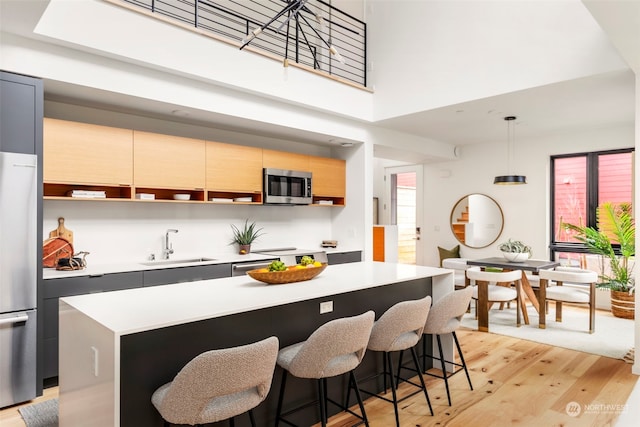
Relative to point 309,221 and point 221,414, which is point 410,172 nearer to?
point 309,221

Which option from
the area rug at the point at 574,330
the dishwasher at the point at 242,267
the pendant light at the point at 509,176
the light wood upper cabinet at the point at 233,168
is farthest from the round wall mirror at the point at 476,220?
the dishwasher at the point at 242,267

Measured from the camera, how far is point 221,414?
177 centimetres

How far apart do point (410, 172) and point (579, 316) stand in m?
3.92

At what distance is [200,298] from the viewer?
228 centimetres

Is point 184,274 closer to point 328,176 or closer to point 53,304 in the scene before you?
point 53,304

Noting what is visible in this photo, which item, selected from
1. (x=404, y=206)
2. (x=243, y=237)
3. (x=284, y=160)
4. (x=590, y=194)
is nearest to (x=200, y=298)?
(x=243, y=237)

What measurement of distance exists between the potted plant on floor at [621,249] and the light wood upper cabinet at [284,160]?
3.80m

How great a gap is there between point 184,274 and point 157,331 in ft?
6.79

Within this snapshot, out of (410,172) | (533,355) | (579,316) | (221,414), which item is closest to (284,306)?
(221,414)

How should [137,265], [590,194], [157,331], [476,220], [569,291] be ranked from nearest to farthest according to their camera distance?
[157,331] → [137,265] → [569,291] → [590,194] → [476,220]

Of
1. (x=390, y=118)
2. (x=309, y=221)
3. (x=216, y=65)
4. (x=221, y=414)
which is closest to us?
(x=221, y=414)

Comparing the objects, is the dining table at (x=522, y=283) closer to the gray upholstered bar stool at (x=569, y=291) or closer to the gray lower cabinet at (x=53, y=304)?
the gray upholstered bar stool at (x=569, y=291)

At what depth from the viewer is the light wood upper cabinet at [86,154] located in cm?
340

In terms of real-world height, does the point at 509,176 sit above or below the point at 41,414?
above
